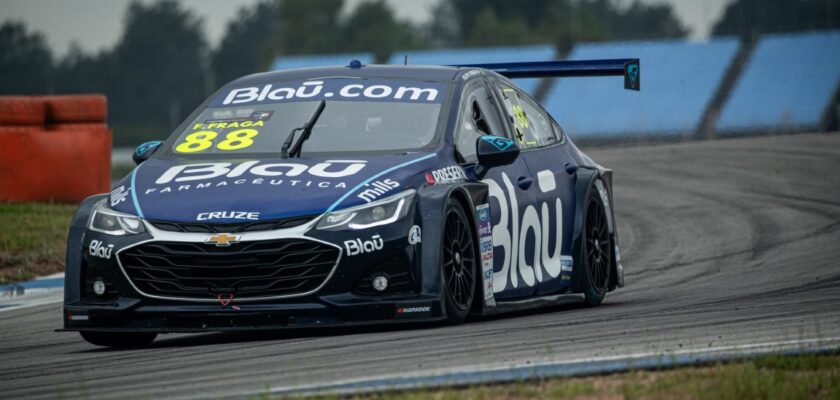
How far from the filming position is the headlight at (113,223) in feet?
24.1

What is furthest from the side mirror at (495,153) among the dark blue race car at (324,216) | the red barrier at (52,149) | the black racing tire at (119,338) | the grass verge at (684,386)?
the red barrier at (52,149)

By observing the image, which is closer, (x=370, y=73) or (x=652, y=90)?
(x=370, y=73)

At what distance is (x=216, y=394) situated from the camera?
5285 mm

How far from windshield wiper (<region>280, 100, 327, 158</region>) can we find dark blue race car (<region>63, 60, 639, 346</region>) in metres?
0.01

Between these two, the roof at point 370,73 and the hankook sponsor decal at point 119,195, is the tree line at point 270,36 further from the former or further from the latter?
the hankook sponsor decal at point 119,195

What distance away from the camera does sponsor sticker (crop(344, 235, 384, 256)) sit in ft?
23.3

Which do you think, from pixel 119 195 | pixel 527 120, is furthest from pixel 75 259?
pixel 527 120

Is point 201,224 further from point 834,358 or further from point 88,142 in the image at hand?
point 88,142

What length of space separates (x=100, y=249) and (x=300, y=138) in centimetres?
125

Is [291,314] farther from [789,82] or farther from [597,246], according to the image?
[789,82]

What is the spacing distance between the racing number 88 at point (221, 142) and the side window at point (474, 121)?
42.9 inches

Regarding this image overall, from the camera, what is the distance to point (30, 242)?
13617mm

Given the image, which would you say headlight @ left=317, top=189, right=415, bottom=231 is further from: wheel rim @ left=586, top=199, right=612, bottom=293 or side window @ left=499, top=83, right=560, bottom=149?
wheel rim @ left=586, top=199, right=612, bottom=293

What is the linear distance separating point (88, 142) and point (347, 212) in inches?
403
